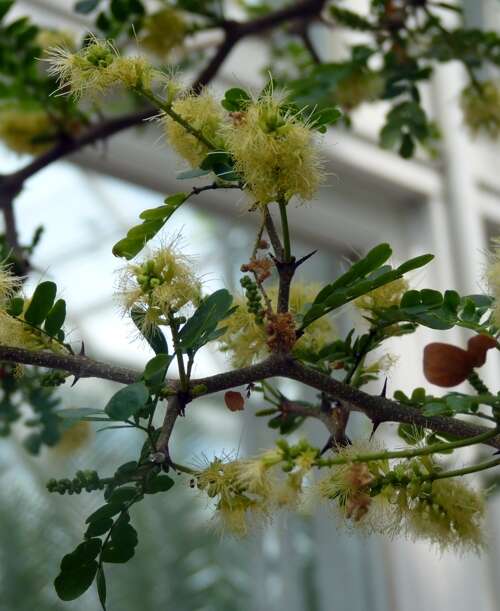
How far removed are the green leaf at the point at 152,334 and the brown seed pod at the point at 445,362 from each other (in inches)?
5.0

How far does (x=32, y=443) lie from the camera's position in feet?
2.46

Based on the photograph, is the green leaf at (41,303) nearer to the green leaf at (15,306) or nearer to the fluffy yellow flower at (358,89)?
the green leaf at (15,306)

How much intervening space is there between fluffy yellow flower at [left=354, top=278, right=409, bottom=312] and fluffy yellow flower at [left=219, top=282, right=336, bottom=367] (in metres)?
0.03

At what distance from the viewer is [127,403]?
40cm

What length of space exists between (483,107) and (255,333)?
54 cm

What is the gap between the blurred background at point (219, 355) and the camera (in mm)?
1091

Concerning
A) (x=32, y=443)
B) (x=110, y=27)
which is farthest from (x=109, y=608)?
(x=110, y=27)

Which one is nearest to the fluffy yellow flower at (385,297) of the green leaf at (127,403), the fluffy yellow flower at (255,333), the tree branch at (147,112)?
the fluffy yellow flower at (255,333)

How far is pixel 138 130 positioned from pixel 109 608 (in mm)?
538

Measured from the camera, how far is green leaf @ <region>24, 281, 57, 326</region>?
0.46 m

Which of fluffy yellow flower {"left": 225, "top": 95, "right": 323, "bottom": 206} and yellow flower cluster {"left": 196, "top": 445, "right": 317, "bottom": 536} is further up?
fluffy yellow flower {"left": 225, "top": 95, "right": 323, "bottom": 206}

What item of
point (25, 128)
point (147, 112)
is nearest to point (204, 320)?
point (147, 112)

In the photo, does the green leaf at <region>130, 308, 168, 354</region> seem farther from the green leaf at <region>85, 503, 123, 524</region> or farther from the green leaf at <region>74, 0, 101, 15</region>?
the green leaf at <region>74, 0, 101, 15</region>

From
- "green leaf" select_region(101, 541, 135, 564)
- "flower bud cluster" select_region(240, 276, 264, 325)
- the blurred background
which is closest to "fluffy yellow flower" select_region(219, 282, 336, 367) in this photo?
"flower bud cluster" select_region(240, 276, 264, 325)
